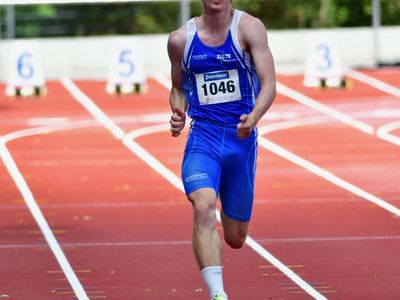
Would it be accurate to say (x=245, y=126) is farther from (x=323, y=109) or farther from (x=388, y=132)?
(x=323, y=109)

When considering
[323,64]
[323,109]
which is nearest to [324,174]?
[323,109]

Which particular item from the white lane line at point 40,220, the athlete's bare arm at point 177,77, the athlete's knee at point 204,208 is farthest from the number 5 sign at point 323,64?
the athlete's knee at point 204,208

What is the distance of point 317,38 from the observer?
28797 millimetres

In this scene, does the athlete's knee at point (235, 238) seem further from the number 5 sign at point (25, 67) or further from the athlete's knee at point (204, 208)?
the number 5 sign at point (25, 67)

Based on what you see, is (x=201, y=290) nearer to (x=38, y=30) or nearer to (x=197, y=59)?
(x=197, y=59)

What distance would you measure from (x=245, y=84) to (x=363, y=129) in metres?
13.6

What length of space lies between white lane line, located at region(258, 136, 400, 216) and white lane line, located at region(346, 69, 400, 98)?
7476 millimetres

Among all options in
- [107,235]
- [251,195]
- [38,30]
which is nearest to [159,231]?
[107,235]

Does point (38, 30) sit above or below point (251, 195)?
below

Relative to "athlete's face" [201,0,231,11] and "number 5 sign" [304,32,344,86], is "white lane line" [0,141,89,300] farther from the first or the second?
"number 5 sign" [304,32,344,86]

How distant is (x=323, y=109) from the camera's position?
24.6 m

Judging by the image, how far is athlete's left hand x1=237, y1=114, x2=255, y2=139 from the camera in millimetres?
8117

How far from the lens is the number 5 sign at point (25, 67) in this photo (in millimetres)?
28156

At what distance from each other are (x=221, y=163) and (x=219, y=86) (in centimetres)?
43
